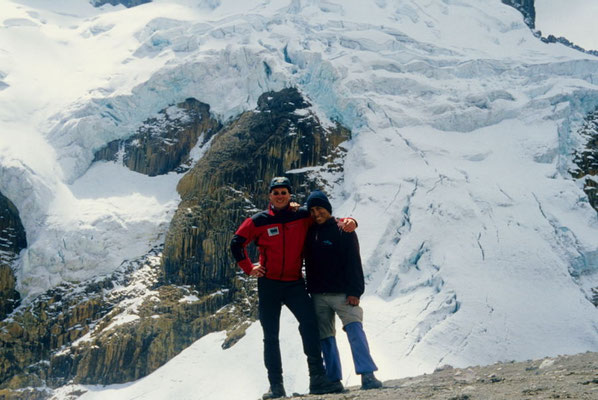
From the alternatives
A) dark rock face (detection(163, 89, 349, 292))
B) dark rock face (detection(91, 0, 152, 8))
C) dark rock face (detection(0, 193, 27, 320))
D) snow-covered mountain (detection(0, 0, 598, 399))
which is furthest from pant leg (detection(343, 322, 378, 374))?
dark rock face (detection(91, 0, 152, 8))

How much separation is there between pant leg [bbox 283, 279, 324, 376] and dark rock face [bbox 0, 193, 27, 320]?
16.5 metres

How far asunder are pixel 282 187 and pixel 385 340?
793 cm

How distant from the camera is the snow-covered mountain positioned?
11.7 meters

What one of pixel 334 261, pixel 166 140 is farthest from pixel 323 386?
pixel 166 140

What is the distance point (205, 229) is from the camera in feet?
59.1

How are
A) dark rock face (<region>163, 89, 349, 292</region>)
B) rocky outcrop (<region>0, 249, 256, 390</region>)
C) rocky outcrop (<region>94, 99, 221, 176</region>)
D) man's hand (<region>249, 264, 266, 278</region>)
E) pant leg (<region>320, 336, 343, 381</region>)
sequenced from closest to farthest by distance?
1. pant leg (<region>320, 336, 343, 381</region>)
2. man's hand (<region>249, 264, 266, 278</region>)
3. rocky outcrop (<region>0, 249, 256, 390</region>)
4. dark rock face (<region>163, 89, 349, 292</region>)
5. rocky outcrop (<region>94, 99, 221, 176</region>)

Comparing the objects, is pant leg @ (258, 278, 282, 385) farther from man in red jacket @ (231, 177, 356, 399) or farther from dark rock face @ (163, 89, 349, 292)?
dark rock face @ (163, 89, 349, 292)

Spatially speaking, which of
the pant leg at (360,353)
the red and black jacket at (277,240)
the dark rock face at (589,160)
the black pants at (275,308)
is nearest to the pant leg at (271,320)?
the black pants at (275,308)

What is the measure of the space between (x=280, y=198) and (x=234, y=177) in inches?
571

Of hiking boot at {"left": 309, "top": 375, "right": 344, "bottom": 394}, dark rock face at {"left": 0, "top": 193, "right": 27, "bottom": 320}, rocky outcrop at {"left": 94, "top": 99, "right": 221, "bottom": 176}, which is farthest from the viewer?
rocky outcrop at {"left": 94, "top": 99, "right": 221, "bottom": 176}

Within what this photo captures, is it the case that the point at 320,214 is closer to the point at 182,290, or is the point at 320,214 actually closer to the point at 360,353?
the point at 360,353

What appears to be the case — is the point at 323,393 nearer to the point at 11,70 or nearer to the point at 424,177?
the point at 424,177

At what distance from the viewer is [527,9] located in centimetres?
3744

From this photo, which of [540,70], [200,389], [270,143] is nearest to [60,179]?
[270,143]
